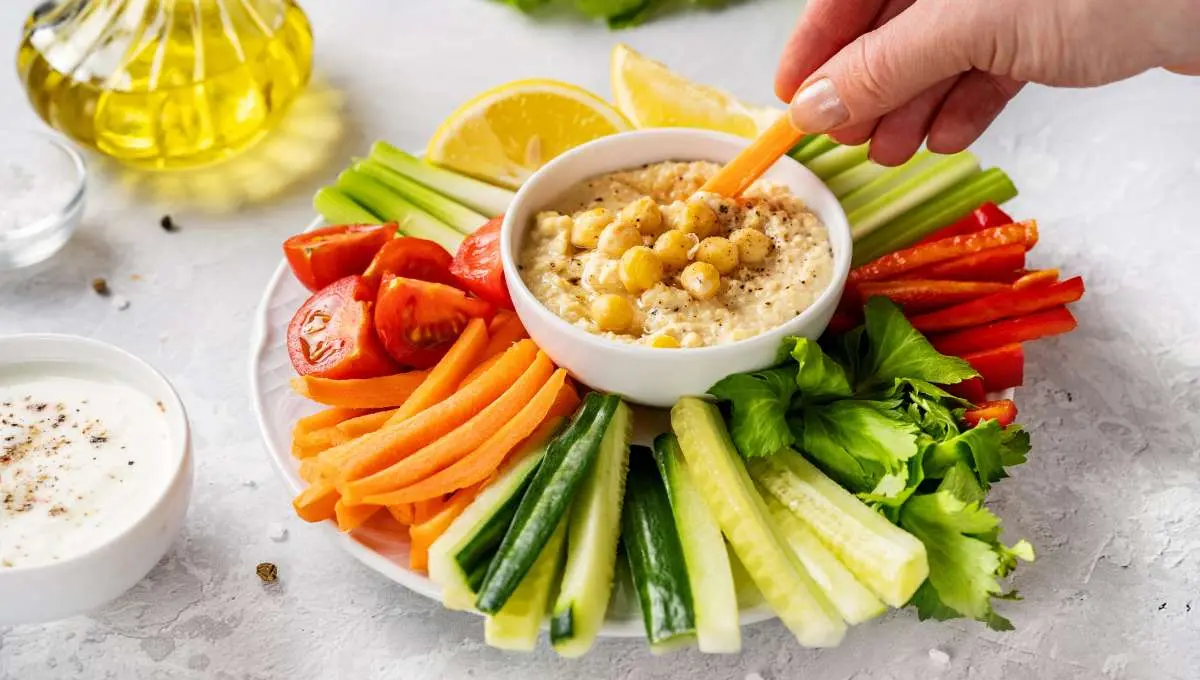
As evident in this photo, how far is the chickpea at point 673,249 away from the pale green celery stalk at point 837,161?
0.63 m

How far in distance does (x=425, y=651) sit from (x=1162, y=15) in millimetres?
2035

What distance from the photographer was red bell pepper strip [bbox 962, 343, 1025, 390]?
117 inches

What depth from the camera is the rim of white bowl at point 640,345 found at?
2762 mm

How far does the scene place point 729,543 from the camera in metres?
2.65

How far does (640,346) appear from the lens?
2.79 meters

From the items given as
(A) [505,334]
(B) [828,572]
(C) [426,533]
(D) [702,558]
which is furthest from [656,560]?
(A) [505,334]

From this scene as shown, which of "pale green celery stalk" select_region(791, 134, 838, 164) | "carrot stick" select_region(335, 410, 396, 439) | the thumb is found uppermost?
the thumb

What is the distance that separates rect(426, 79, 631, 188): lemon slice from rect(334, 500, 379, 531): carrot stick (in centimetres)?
126

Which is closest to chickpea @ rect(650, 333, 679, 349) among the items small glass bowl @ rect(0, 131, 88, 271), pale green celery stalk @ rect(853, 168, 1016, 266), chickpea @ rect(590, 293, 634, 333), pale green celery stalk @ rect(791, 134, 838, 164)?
chickpea @ rect(590, 293, 634, 333)

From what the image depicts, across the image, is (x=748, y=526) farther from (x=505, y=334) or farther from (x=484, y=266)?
(x=484, y=266)

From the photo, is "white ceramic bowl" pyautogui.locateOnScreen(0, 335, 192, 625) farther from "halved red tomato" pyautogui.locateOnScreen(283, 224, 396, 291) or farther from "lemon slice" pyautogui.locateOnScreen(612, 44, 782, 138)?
"lemon slice" pyautogui.locateOnScreen(612, 44, 782, 138)

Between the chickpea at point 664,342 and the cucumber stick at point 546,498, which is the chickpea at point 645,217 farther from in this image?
the cucumber stick at point 546,498

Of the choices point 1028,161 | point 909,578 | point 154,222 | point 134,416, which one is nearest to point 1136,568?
point 909,578

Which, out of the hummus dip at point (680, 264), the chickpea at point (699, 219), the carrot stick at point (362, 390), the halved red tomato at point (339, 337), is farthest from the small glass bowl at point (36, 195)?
the chickpea at point (699, 219)
